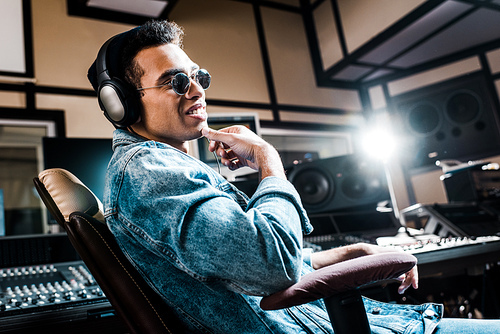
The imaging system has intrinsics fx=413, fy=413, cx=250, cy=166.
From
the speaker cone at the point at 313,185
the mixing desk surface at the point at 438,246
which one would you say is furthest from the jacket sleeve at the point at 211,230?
the speaker cone at the point at 313,185

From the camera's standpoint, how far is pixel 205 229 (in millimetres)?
688

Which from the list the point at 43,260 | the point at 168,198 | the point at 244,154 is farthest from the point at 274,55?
the point at 168,198

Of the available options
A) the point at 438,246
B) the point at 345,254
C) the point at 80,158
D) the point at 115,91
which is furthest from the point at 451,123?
the point at 115,91

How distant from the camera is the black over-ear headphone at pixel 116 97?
0.98 metres

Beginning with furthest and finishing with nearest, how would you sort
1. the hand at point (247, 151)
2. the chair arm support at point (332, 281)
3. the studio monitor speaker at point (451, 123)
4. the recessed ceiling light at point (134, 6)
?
the studio monitor speaker at point (451, 123) → the recessed ceiling light at point (134, 6) → the hand at point (247, 151) → the chair arm support at point (332, 281)

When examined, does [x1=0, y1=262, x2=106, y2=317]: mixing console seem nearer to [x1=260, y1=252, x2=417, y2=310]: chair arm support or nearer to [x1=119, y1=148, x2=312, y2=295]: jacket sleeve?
[x1=119, y1=148, x2=312, y2=295]: jacket sleeve

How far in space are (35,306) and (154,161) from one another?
553 millimetres

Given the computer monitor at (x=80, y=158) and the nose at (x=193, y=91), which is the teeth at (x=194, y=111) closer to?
the nose at (x=193, y=91)

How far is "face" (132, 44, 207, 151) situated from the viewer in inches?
39.9

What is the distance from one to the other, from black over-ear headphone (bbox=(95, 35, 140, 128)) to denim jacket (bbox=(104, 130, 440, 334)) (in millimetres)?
171

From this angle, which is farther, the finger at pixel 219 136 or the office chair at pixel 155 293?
the finger at pixel 219 136

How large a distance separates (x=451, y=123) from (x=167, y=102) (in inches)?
130

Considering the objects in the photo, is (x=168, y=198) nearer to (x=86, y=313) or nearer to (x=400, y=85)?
(x=86, y=313)

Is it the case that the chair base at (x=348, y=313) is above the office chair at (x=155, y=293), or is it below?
below
